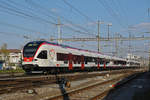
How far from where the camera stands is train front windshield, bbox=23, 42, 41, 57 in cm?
2298

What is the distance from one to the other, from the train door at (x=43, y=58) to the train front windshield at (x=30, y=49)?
695 millimetres

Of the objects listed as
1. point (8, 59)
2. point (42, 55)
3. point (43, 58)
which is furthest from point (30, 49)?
point (8, 59)

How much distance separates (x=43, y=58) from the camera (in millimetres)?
23547

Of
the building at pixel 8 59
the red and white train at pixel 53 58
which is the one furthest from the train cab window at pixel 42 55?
the building at pixel 8 59

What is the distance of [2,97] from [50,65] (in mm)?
13598

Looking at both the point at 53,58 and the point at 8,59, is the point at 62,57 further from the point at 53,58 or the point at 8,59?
the point at 8,59

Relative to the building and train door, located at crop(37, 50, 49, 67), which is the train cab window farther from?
the building

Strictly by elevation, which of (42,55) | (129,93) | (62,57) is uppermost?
(42,55)

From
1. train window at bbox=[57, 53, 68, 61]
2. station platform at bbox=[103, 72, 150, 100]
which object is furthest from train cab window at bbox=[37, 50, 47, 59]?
station platform at bbox=[103, 72, 150, 100]

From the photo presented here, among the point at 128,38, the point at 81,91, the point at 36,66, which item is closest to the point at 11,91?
the point at 81,91

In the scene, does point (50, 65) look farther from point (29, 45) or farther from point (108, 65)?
point (108, 65)

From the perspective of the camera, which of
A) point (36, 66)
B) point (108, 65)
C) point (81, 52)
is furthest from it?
point (108, 65)

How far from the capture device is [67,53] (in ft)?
97.3

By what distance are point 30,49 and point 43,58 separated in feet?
5.21
